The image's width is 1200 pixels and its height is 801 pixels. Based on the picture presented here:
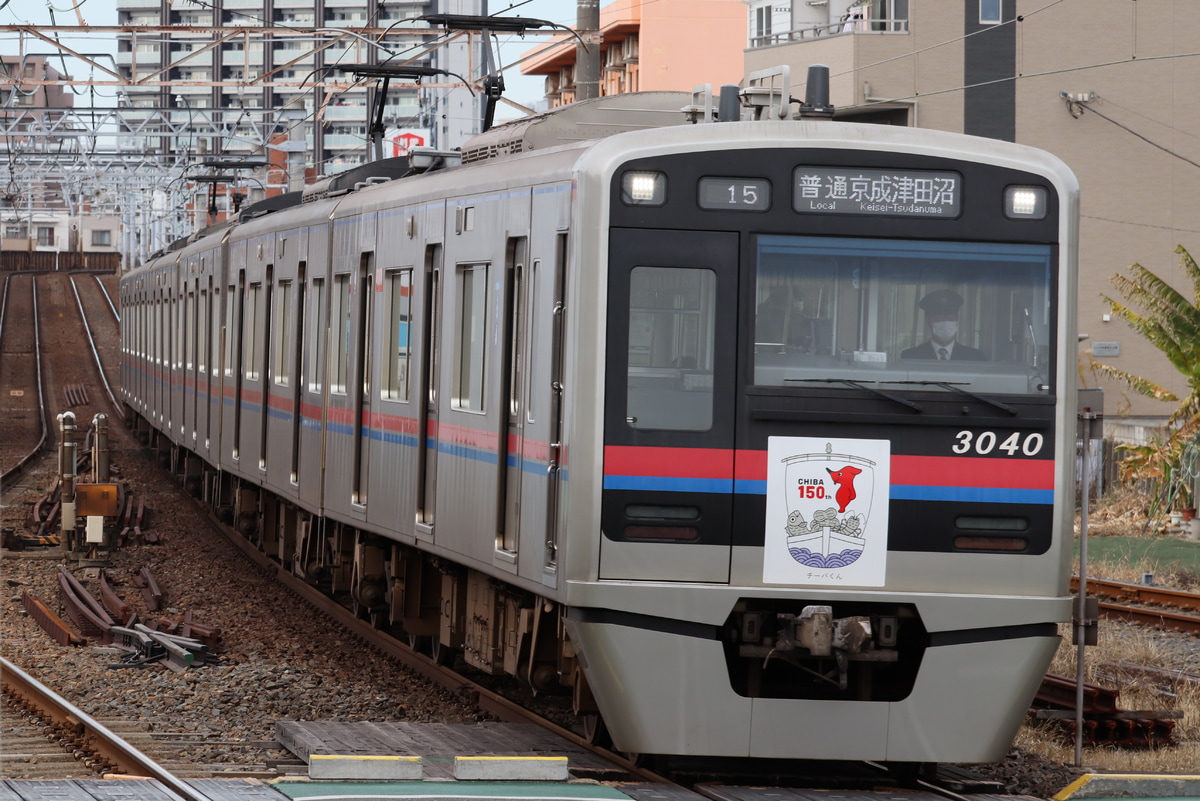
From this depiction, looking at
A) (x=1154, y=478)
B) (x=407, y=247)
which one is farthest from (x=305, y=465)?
(x=1154, y=478)

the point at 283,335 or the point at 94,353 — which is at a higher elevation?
the point at 283,335

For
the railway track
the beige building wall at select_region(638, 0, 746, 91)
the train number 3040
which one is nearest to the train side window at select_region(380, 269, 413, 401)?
the train number 3040

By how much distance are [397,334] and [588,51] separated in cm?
608

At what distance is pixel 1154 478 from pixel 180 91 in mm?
90415

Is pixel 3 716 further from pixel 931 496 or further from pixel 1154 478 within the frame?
pixel 1154 478

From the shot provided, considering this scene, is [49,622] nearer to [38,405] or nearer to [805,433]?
[805,433]

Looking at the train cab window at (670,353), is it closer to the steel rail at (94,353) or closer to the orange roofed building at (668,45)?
the steel rail at (94,353)

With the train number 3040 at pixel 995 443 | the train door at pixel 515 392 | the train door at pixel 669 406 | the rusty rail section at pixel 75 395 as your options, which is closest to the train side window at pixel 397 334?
the train door at pixel 515 392

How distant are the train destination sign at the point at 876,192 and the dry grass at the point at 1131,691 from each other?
9.34 feet

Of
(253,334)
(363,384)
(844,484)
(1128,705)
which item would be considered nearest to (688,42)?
(253,334)

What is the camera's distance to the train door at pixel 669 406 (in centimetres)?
702

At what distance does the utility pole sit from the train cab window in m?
8.42

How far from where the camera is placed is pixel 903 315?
7.14 meters

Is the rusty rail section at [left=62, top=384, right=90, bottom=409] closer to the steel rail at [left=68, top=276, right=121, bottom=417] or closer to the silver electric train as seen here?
the steel rail at [left=68, top=276, right=121, bottom=417]
